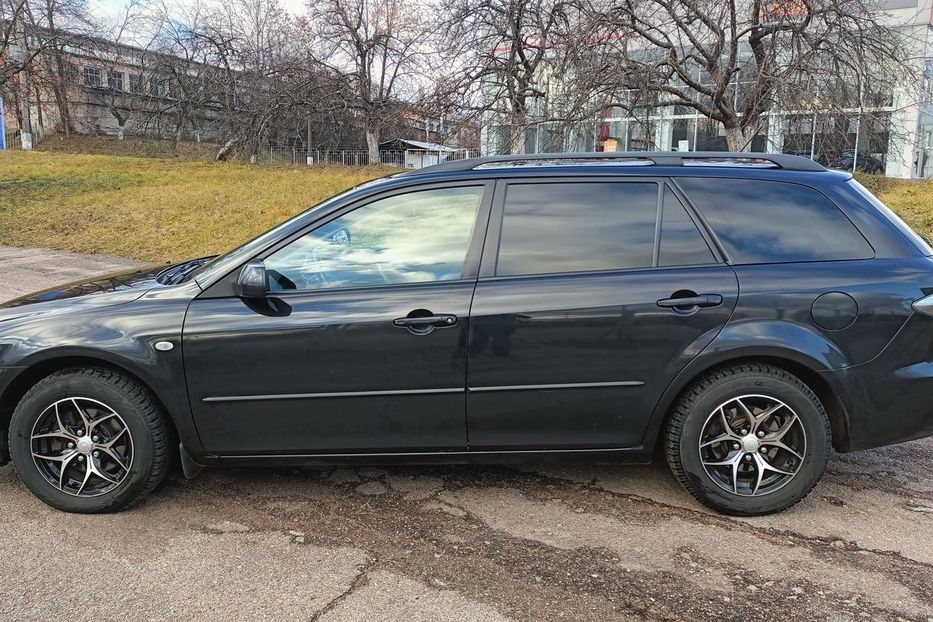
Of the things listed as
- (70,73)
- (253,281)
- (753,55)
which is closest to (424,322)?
(253,281)

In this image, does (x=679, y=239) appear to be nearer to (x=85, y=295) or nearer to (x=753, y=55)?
(x=85, y=295)

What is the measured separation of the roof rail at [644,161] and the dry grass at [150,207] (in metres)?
8.82

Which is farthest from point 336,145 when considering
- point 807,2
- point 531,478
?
point 531,478

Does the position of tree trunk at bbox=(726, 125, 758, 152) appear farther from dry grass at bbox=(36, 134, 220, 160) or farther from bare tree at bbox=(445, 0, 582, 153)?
dry grass at bbox=(36, 134, 220, 160)

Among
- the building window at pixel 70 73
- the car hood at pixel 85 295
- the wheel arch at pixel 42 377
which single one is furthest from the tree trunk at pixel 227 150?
the wheel arch at pixel 42 377

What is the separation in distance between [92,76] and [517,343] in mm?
63180

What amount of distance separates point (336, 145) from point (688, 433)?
49.7 m

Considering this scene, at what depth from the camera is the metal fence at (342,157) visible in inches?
1395

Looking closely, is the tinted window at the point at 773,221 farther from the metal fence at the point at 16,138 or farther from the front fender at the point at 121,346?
the metal fence at the point at 16,138

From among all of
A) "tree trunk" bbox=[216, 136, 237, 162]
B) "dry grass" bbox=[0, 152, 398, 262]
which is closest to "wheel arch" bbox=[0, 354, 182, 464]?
"dry grass" bbox=[0, 152, 398, 262]

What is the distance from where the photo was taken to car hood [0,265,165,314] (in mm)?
3436

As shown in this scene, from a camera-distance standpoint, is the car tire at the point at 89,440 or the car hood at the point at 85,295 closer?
the car tire at the point at 89,440

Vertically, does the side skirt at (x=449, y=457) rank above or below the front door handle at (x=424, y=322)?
below

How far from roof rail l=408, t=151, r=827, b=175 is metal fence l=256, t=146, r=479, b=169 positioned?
94.4 feet
